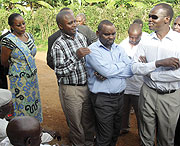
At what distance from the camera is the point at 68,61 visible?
10.5 feet

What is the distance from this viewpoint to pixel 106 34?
10.1ft

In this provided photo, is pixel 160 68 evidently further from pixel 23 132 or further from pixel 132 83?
pixel 23 132

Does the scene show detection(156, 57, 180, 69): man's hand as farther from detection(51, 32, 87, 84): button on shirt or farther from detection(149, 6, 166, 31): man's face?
detection(51, 32, 87, 84): button on shirt

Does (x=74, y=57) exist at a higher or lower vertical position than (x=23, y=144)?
higher

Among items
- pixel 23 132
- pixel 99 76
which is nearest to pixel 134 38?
pixel 99 76

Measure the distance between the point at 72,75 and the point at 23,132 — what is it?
1598mm

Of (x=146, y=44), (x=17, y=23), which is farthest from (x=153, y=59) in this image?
(x=17, y=23)

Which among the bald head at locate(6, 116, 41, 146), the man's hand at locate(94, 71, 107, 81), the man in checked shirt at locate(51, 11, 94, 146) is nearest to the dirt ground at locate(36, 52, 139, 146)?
the man in checked shirt at locate(51, 11, 94, 146)

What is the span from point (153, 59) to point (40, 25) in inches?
451

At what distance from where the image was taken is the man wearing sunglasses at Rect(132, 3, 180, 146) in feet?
9.29

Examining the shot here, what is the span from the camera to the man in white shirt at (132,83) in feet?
12.7

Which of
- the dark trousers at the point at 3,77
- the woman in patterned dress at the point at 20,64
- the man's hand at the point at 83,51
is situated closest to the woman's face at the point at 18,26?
the woman in patterned dress at the point at 20,64

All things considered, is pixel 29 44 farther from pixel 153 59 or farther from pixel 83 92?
pixel 153 59

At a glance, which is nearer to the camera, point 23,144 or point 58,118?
point 23,144
